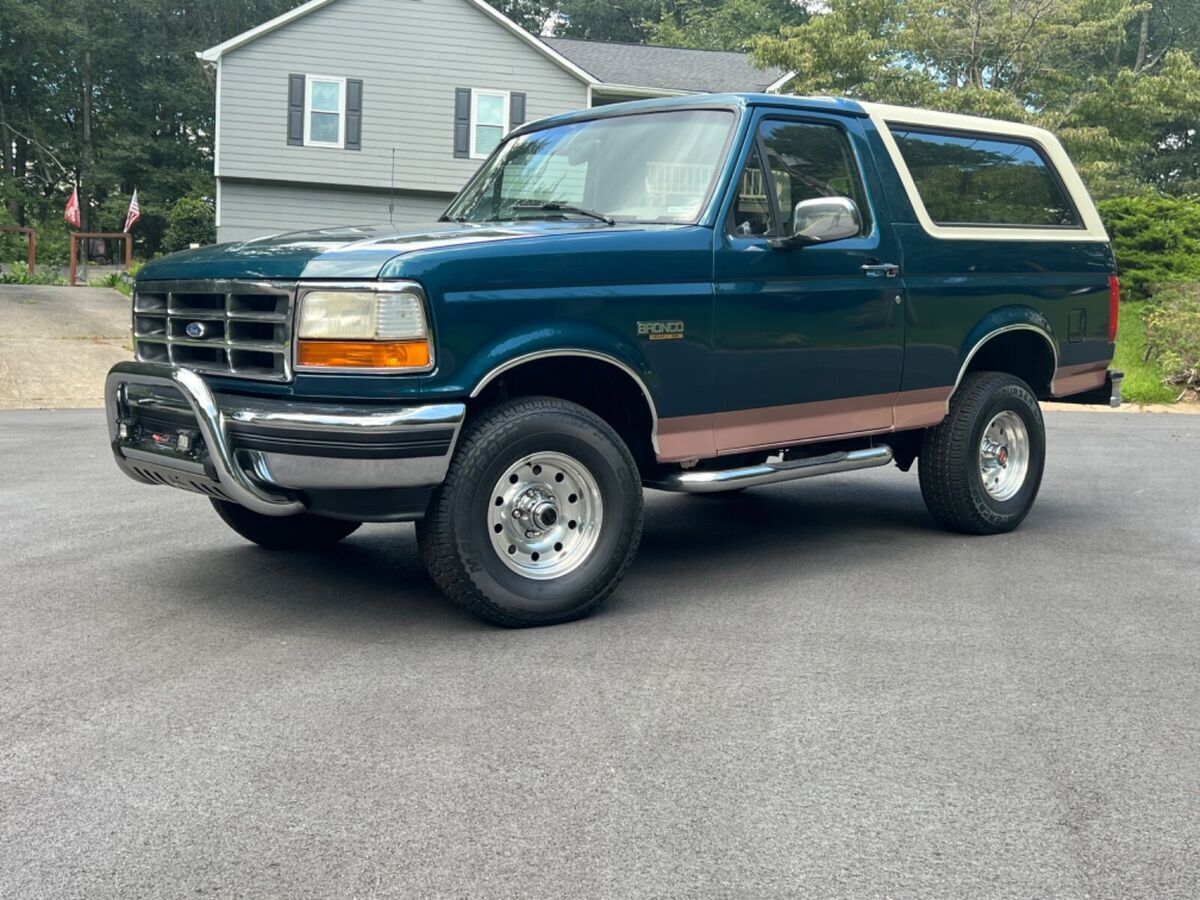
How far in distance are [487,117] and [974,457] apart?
23025 mm

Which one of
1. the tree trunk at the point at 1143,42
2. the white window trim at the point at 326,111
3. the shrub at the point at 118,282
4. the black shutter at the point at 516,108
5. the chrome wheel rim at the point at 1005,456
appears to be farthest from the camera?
the tree trunk at the point at 1143,42

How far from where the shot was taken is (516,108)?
28625 mm

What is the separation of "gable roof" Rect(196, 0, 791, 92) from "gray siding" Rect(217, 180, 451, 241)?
2815 millimetres

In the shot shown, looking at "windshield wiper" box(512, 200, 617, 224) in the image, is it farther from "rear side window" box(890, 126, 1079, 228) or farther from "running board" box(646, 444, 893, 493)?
"rear side window" box(890, 126, 1079, 228)

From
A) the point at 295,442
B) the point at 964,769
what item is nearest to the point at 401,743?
the point at 295,442

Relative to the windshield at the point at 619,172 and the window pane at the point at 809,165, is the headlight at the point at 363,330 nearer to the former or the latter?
the windshield at the point at 619,172

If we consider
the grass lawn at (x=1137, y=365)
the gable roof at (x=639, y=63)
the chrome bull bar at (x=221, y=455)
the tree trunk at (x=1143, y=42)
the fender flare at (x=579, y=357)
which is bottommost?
the grass lawn at (x=1137, y=365)

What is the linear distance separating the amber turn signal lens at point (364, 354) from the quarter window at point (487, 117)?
24.5m

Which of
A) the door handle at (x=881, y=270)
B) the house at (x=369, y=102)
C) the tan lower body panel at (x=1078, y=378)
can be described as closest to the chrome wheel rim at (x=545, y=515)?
the door handle at (x=881, y=270)

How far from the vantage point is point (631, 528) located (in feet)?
17.4

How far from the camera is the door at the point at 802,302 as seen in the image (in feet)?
18.8

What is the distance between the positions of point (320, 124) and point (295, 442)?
24.7 metres

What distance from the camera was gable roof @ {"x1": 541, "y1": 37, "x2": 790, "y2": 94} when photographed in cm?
2975

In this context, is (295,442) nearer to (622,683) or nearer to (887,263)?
(622,683)
